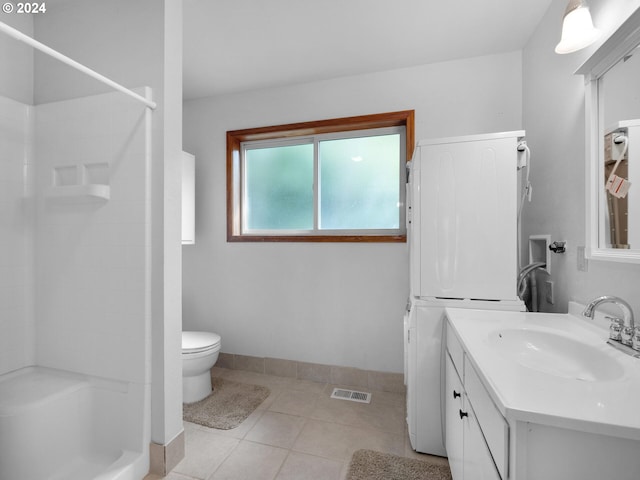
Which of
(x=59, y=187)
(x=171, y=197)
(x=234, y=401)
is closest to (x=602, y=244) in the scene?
(x=171, y=197)

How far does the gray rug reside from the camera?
1440 millimetres

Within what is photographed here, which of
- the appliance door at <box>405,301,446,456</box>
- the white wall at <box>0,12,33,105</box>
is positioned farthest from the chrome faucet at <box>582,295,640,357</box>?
the white wall at <box>0,12,33,105</box>

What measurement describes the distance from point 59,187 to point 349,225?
186 centimetres

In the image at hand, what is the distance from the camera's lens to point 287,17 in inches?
69.6

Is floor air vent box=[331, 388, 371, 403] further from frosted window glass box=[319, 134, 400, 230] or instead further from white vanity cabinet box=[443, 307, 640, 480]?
frosted window glass box=[319, 134, 400, 230]

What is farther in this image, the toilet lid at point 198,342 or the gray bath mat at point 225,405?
the toilet lid at point 198,342

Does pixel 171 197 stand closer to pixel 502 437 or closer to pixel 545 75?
pixel 502 437

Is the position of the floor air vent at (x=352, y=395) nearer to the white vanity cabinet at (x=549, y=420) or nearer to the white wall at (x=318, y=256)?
the white wall at (x=318, y=256)

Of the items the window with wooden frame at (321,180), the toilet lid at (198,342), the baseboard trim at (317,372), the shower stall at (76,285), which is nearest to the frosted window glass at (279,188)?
the window with wooden frame at (321,180)

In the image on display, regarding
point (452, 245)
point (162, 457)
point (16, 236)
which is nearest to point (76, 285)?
point (16, 236)

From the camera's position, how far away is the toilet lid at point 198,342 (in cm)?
202

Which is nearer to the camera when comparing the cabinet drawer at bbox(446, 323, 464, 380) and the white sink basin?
the white sink basin

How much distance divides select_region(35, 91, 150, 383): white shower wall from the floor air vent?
1352mm

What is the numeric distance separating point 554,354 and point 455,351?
13.5 inches
